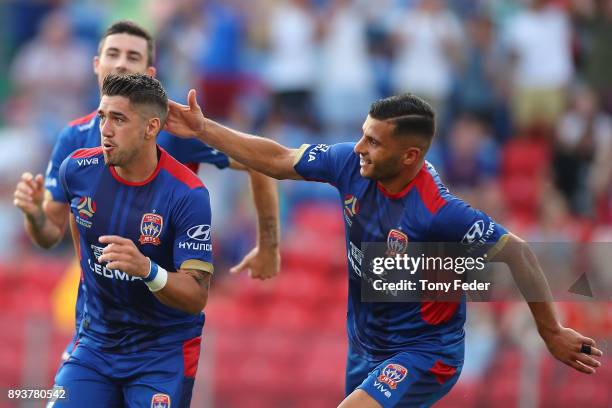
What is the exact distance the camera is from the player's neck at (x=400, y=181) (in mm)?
7648

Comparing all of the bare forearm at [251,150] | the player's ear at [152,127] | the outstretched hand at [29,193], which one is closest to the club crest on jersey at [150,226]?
the player's ear at [152,127]

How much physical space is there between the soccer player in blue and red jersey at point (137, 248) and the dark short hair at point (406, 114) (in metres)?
1.25

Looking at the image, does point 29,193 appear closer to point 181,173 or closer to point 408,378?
point 181,173

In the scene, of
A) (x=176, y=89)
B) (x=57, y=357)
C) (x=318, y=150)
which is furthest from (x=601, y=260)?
(x=176, y=89)

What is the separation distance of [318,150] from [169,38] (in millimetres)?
9049

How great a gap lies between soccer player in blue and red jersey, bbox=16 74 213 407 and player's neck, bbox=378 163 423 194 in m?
1.19

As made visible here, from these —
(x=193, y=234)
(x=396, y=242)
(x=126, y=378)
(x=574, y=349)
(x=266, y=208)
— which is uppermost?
(x=266, y=208)

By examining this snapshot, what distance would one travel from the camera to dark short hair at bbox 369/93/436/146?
7.51 meters

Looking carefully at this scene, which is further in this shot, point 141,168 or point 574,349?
point 574,349

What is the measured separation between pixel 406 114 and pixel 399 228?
0.73 m

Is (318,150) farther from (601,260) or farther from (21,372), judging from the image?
(21,372)

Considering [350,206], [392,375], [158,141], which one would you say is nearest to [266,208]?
[158,141]

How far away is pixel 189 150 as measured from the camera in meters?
8.39

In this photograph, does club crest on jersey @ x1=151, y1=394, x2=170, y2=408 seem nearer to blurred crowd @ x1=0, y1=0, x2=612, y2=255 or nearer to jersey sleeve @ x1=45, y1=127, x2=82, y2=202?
jersey sleeve @ x1=45, y1=127, x2=82, y2=202
